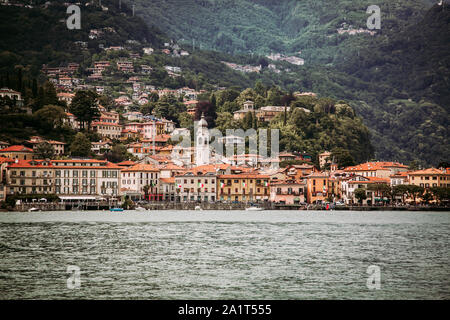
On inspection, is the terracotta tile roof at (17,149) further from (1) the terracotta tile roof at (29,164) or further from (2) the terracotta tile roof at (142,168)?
(2) the terracotta tile roof at (142,168)

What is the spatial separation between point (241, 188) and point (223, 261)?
70778 millimetres

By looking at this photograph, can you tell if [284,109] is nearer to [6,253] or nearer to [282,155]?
[282,155]

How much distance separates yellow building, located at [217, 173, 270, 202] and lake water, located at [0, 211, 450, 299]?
4329 centimetres

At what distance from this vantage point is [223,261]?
4003cm

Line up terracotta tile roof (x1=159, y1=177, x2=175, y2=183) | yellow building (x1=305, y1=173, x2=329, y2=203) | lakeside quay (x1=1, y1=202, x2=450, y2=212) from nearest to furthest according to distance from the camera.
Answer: lakeside quay (x1=1, y1=202, x2=450, y2=212) < yellow building (x1=305, y1=173, x2=329, y2=203) < terracotta tile roof (x1=159, y1=177, x2=175, y2=183)

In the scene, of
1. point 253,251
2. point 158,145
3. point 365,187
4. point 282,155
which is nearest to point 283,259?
point 253,251

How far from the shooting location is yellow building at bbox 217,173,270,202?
111 meters

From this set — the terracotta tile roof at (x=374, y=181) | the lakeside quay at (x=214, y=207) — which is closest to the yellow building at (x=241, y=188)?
the lakeside quay at (x=214, y=207)

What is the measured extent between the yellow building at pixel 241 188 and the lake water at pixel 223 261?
43292 millimetres
